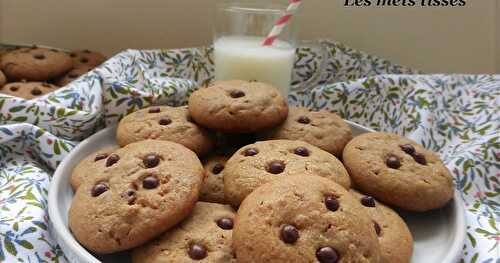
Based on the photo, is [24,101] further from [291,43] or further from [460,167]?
[460,167]

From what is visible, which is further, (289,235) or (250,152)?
(250,152)

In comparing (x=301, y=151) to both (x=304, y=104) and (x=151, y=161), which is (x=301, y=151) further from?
(x=304, y=104)

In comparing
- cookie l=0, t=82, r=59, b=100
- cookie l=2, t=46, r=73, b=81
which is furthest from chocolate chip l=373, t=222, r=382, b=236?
cookie l=2, t=46, r=73, b=81

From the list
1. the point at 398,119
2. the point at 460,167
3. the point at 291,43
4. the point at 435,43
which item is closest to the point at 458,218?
the point at 460,167

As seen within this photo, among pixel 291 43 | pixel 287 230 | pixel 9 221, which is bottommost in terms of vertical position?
pixel 9 221

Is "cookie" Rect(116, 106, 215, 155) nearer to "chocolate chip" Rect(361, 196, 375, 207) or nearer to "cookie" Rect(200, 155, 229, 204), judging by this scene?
"cookie" Rect(200, 155, 229, 204)

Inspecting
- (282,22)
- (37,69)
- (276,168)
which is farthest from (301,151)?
(37,69)

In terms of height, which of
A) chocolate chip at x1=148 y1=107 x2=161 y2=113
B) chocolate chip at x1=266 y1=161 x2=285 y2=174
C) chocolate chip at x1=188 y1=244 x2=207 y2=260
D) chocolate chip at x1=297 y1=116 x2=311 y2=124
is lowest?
chocolate chip at x1=188 y1=244 x2=207 y2=260
